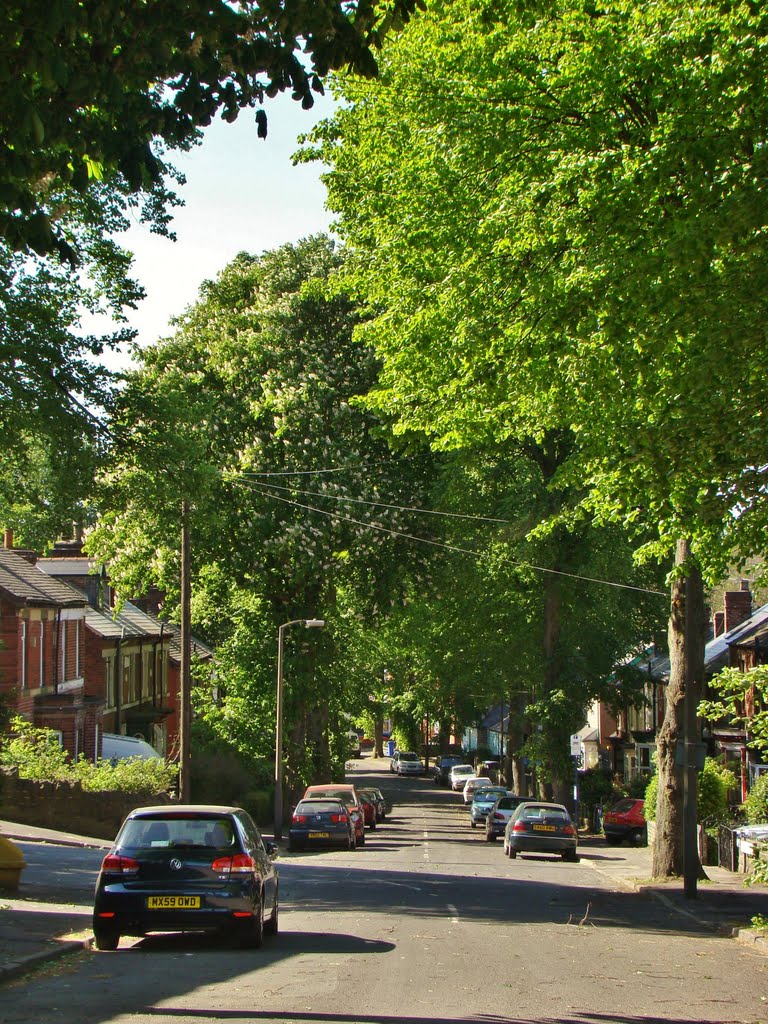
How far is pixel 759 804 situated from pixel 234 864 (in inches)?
772

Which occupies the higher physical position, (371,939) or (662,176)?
(662,176)

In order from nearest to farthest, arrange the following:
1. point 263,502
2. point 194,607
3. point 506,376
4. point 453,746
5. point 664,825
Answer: point 506,376 < point 664,825 < point 263,502 < point 194,607 < point 453,746

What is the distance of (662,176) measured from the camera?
40.3 feet

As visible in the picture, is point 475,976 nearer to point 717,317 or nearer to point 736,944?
point 736,944

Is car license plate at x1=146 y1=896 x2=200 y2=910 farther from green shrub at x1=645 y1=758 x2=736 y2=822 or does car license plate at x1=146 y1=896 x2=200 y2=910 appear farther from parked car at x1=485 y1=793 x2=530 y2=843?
parked car at x1=485 y1=793 x2=530 y2=843

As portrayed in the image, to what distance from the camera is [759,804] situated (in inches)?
1112

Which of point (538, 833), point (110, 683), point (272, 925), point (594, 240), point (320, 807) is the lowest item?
point (538, 833)

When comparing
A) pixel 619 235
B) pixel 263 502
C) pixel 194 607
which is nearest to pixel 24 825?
pixel 263 502

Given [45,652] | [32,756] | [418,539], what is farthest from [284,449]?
[45,652]

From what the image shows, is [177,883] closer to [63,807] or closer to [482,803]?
[63,807]

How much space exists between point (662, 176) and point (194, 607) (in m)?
30.8

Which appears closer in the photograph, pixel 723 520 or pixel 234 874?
pixel 234 874

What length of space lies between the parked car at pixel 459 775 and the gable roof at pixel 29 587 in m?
40.5

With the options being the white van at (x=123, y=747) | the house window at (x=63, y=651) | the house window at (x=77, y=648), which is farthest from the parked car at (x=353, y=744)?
the house window at (x=63, y=651)
